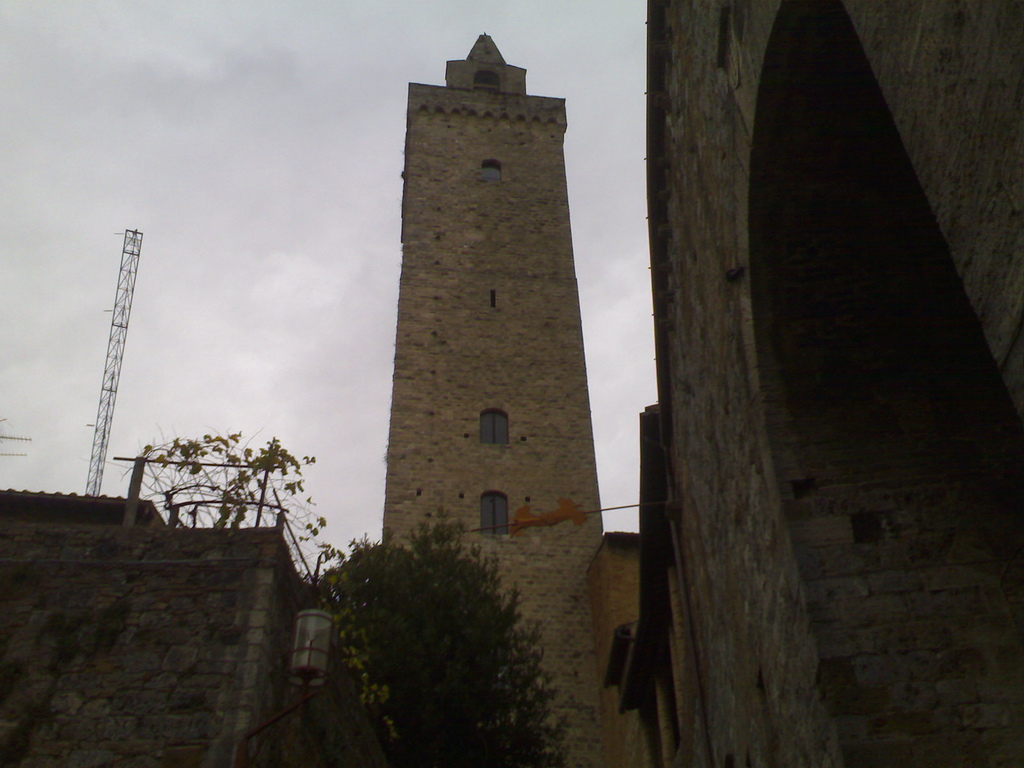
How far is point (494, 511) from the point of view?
2020 cm

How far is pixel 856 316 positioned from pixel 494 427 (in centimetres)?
1692

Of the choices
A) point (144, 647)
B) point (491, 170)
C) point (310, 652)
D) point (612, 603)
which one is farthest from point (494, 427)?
point (310, 652)

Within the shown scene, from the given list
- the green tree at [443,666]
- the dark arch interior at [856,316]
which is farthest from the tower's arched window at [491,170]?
the dark arch interior at [856,316]

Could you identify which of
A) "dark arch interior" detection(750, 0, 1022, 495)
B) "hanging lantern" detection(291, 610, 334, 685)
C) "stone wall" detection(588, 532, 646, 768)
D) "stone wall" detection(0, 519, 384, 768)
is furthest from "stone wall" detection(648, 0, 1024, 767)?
"stone wall" detection(588, 532, 646, 768)

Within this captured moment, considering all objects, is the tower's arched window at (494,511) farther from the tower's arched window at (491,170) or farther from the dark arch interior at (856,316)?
the dark arch interior at (856,316)

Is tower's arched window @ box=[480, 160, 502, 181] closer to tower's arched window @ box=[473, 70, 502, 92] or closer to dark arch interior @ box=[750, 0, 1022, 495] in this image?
tower's arched window @ box=[473, 70, 502, 92]

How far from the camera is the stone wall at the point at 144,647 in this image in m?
5.54

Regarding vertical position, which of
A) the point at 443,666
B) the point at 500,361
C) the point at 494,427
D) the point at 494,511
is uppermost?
the point at 500,361

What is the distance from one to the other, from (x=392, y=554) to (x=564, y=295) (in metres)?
11.9

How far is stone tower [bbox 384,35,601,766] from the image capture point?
757 inches

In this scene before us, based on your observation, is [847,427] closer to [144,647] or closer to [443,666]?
[144,647]

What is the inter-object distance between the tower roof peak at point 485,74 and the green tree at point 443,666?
20.5 meters

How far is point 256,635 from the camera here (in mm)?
6105

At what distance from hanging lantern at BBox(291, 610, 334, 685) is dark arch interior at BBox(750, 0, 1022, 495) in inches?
119
